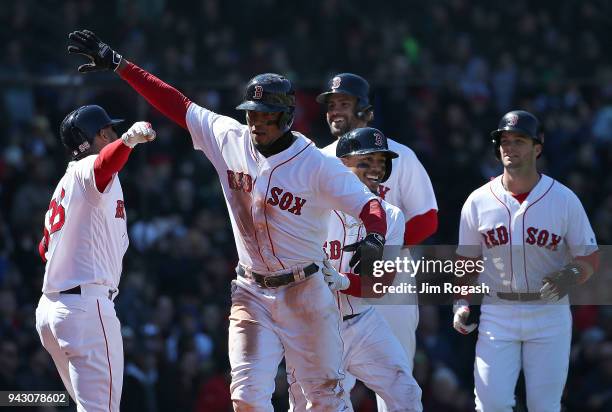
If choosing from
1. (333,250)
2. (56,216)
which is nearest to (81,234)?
(56,216)

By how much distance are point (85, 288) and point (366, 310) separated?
1494 mm

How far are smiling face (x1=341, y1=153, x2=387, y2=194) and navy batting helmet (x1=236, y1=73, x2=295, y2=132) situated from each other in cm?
88

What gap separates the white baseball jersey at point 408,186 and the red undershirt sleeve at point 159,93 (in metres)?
1.45

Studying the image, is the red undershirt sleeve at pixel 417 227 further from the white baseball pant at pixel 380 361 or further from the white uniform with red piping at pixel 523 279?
the white baseball pant at pixel 380 361

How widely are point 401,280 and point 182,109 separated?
6.45 ft

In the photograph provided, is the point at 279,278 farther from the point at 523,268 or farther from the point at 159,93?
the point at 523,268

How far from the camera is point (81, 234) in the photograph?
6344mm

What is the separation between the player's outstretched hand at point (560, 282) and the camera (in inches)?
272

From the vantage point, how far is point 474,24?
558 inches

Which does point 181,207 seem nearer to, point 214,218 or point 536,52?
point 214,218

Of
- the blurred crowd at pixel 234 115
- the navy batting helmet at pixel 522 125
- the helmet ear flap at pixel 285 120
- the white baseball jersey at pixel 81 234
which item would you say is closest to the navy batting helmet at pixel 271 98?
the helmet ear flap at pixel 285 120

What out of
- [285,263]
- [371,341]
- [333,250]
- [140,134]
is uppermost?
[140,134]

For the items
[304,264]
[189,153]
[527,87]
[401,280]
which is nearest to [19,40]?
[189,153]

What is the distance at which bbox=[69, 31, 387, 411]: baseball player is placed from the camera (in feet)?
19.5
